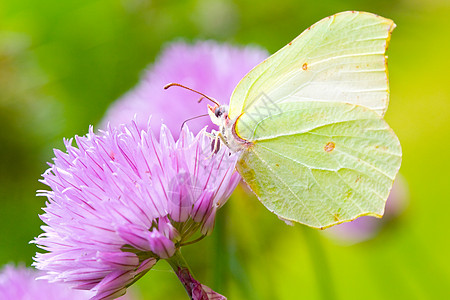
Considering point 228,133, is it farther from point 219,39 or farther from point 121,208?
point 219,39

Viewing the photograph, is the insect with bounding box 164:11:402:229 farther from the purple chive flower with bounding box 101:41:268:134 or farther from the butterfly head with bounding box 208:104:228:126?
the purple chive flower with bounding box 101:41:268:134

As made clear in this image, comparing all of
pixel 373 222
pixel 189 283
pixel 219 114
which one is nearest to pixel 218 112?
pixel 219 114

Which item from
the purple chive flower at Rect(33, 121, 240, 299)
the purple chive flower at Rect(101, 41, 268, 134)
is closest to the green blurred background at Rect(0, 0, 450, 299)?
the purple chive flower at Rect(101, 41, 268, 134)

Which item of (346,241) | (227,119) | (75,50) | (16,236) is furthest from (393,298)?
(75,50)

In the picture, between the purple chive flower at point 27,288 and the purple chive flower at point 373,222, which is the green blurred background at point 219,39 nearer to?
the purple chive flower at point 373,222

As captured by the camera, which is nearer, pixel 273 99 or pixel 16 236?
pixel 273 99

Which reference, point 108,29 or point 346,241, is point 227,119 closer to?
point 346,241
